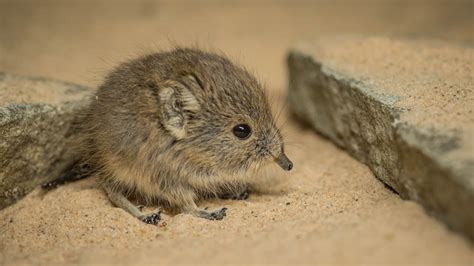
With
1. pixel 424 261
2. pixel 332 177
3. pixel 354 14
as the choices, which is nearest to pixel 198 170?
pixel 332 177

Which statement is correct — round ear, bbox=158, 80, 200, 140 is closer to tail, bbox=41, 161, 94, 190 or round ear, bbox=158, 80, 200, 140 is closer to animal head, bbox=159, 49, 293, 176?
animal head, bbox=159, 49, 293, 176

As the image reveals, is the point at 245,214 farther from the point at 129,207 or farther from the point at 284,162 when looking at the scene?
the point at 129,207

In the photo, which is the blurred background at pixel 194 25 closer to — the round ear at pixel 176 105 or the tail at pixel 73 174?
the tail at pixel 73 174

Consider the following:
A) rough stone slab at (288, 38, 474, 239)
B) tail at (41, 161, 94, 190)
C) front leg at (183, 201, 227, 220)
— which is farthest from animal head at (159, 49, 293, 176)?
tail at (41, 161, 94, 190)

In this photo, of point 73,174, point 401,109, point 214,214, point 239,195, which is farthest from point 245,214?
point 73,174

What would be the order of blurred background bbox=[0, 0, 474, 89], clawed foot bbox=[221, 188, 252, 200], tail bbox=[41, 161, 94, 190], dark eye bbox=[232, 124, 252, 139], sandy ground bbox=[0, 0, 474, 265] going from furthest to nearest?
1. blurred background bbox=[0, 0, 474, 89]
2. tail bbox=[41, 161, 94, 190]
3. clawed foot bbox=[221, 188, 252, 200]
4. dark eye bbox=[232, 124, 252, 139]
5. sandy ground bbox=[0, 0, 474, 265]

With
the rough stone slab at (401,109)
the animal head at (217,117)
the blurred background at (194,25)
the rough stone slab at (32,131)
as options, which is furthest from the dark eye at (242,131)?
the blurred background at (194,25)

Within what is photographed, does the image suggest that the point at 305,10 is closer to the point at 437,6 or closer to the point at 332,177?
the point at 437,6
